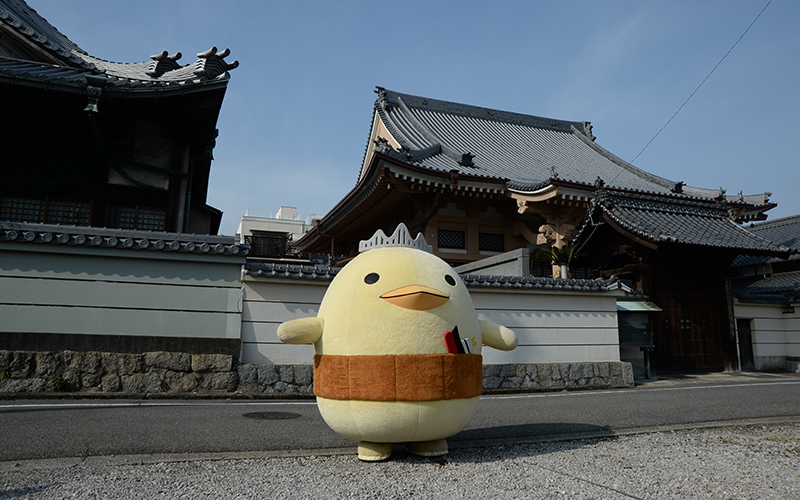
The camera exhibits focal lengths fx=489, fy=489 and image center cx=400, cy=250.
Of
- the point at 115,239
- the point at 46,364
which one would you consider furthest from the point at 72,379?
the point at 115,239

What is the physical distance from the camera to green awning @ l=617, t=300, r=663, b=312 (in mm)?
10300

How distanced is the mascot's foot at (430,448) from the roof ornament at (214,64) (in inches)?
335

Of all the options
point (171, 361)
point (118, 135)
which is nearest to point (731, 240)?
point (171, 361)

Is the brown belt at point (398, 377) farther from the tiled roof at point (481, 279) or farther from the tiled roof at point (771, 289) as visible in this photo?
the tiled roof at point (771, 289)

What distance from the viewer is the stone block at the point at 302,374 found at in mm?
7754

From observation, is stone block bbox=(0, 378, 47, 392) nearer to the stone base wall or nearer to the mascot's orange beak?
the stone base wall

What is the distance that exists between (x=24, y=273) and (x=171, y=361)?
2.41 meters

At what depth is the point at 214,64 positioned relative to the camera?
388 inches

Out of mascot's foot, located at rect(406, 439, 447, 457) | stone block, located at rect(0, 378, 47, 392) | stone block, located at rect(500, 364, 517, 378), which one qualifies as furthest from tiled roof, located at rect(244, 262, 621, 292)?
mascot's foot, located at rect(406, 439, 447, 457)

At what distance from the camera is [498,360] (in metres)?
9.00

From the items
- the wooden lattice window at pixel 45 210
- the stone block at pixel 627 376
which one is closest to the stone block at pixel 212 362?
the wooden lattice window at pixel 45 210

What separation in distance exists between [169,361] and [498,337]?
538 centimetres

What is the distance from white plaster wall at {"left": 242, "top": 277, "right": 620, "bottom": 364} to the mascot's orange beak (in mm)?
4720

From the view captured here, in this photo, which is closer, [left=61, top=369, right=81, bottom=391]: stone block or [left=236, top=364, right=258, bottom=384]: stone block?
[left=61, top=369, right=81, bottom=391]: stone block
